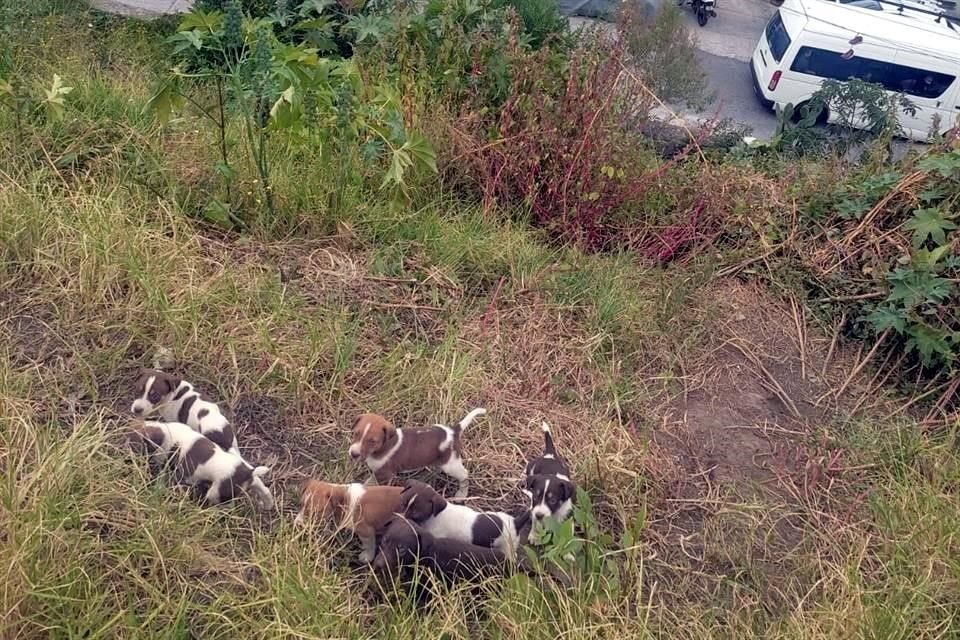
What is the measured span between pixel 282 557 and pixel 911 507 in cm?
209

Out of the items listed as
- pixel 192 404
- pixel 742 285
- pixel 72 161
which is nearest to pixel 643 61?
pixel 742 285

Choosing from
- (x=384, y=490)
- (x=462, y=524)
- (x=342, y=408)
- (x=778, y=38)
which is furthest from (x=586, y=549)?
(x=778, y=38)

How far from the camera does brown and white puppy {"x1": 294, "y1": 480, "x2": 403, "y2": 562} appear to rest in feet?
8.06

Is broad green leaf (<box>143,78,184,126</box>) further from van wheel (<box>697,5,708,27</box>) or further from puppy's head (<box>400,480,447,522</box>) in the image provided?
van wheel (<box>697,5,708,27</box>)

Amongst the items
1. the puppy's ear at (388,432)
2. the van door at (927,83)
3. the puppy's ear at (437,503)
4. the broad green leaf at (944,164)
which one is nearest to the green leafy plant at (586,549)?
the puppy's ear at (437,503)

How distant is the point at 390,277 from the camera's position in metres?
3.65

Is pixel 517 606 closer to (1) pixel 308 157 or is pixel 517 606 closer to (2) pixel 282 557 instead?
(2) pixel 282 557

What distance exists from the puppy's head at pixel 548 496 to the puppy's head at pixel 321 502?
1.89ft

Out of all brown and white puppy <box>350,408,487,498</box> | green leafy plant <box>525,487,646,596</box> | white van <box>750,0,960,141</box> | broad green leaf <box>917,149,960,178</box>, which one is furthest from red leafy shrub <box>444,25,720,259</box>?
white van <box>750,0,960,141</box>

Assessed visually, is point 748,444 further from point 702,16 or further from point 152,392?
point 702,16

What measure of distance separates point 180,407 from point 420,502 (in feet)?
2.94

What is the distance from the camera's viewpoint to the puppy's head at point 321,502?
2.46 m

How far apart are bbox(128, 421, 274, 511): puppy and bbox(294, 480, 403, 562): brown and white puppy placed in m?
0.18

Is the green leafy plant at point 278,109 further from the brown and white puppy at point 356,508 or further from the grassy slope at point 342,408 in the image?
the brown and white puppy at point 356,508
